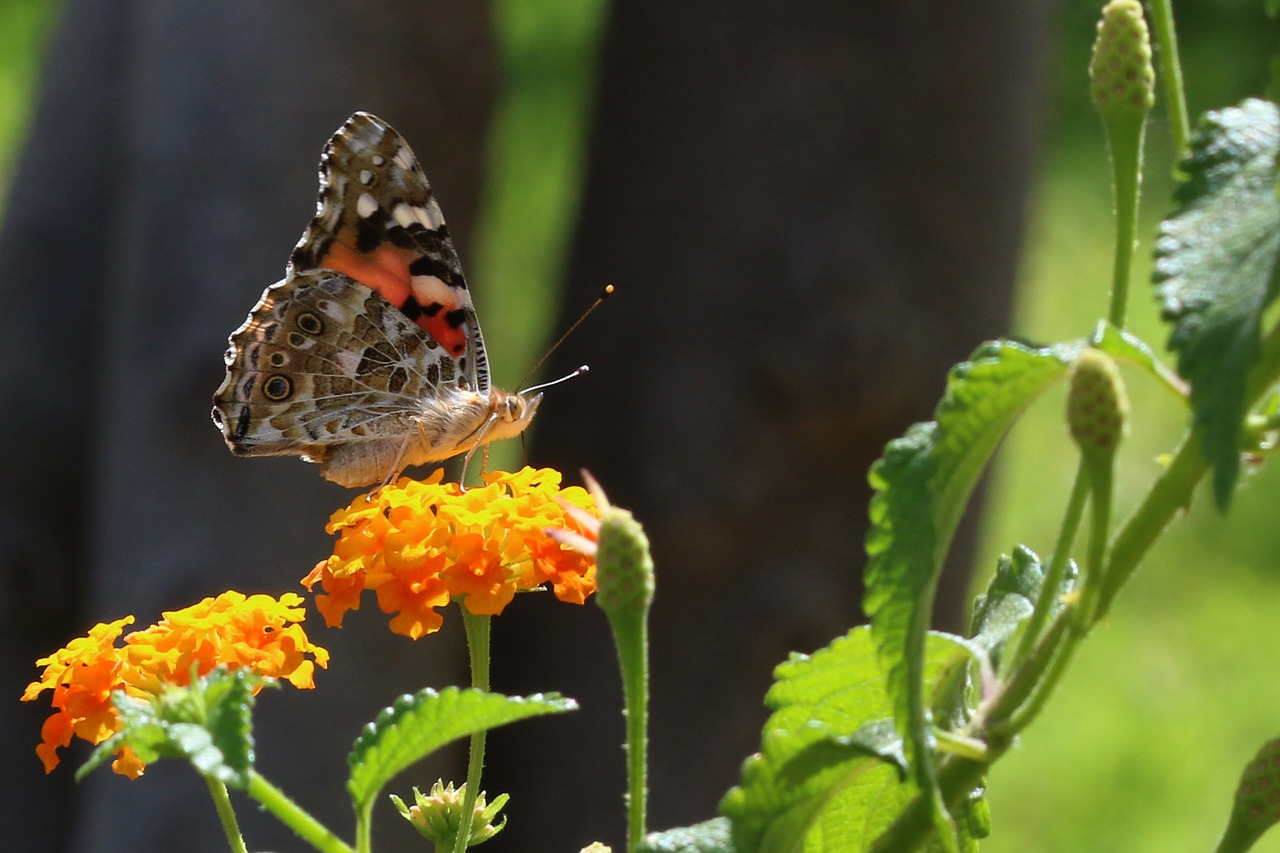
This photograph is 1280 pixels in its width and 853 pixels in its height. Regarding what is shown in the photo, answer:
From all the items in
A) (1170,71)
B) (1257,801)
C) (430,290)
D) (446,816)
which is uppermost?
(1170,71)

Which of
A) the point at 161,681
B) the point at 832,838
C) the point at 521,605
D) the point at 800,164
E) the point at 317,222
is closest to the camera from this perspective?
the point at 832,838

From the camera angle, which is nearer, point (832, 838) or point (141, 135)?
point (832, 838)

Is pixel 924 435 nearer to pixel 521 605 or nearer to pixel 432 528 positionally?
pixel 432 528

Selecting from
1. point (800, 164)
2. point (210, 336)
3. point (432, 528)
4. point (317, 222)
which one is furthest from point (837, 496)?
point (432, 528)

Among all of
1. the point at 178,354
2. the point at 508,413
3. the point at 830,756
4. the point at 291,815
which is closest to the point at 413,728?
the point at 291,815

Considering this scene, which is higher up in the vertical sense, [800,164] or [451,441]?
[800,164]

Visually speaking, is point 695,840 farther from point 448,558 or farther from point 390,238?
point 390,238
